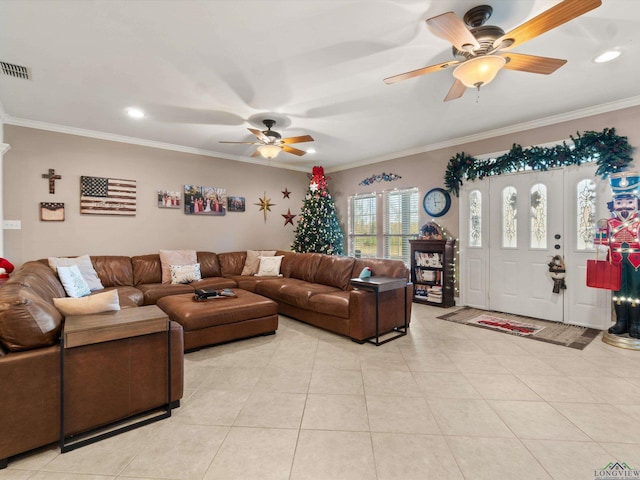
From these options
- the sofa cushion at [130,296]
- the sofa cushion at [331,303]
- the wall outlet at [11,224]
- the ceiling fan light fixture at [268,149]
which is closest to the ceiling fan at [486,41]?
the ceiling fan light fixture at [268,149]

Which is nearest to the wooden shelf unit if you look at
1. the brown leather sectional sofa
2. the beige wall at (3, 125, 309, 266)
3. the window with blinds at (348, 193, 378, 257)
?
the window with blinds at (348, 193, 378, 257)

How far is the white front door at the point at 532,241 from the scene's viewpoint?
3969mm

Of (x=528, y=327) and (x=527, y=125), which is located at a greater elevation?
(x=527, y=125)

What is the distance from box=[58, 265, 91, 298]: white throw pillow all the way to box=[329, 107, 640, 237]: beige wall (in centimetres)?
497

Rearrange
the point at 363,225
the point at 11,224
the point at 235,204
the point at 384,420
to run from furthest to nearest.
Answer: the point at 363,225 → the point at 235,204 → the point at 11,224 → the point at 384,420

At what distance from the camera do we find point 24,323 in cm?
169

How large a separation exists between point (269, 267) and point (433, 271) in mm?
2932

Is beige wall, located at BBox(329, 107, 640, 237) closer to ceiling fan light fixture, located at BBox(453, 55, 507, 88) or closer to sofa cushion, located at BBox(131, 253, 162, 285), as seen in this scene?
ceiling fan light fixture, located at BBox(453, 55, 507, 88)

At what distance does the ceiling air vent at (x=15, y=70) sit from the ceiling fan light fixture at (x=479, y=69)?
3964 mm

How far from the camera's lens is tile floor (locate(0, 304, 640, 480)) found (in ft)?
5.36

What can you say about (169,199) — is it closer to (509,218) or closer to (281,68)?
(281,68)

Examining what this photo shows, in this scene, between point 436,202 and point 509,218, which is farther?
point 436,202

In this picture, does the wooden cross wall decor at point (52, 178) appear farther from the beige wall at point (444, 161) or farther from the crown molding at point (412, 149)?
the beige wall at point (444, 161)

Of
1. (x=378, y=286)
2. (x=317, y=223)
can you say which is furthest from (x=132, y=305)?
(x=317, y=223)
